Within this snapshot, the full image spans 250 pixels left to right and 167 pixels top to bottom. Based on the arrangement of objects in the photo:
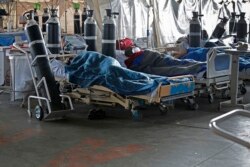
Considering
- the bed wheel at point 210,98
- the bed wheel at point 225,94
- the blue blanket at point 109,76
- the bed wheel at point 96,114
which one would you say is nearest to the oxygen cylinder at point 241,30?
the bed wheel at point 225,94

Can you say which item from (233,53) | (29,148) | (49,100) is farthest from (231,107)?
(29,148)

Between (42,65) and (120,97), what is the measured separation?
1.19 m

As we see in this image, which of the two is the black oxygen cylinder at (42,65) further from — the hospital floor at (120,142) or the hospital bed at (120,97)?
the hospital floor at (120,142)

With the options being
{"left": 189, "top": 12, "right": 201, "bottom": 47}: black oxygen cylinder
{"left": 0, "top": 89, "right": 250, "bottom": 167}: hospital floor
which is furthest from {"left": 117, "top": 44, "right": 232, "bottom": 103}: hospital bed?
{"left": 189, "top": 12, "right": 201, "bottom": 47}: black oxygen cylinder

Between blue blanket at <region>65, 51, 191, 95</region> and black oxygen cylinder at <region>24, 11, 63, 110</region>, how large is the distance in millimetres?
422

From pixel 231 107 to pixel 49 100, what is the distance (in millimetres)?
2935

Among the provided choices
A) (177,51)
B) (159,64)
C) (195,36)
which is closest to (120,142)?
(159,64)

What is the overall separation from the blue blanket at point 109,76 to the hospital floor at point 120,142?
1.59 feet

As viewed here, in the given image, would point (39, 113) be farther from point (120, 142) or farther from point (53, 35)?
point (53, 35)

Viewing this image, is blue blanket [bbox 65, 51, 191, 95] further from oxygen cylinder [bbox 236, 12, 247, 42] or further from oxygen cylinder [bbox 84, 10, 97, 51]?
oxygen cylinder [bbox 236, 12, 247, 42]

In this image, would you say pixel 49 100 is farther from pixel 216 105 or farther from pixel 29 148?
pixel 216 105

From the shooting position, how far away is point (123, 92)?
19.6ft

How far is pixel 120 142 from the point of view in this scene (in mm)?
4945

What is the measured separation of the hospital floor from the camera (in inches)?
167
